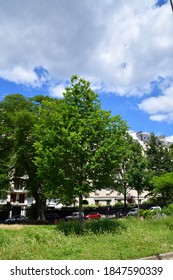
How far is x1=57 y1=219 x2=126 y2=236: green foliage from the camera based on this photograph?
1380 centimetres

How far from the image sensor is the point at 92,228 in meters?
14.5

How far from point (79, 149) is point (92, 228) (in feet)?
13.8

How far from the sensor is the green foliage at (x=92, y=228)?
1380 centimetres

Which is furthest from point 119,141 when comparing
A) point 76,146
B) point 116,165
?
point 76,146

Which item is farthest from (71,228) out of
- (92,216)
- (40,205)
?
(92,216)

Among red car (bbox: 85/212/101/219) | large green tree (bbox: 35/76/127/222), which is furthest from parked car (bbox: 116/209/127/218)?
large green tree (bbox: 35/76/127/222)

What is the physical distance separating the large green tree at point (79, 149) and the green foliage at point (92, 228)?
170 cm

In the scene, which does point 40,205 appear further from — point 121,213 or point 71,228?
point 71,228

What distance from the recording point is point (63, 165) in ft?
51.5

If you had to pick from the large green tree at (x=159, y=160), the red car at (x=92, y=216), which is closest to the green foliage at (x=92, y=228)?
the red car at (x=92, y=216)

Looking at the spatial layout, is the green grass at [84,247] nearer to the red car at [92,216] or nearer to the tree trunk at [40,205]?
the tree trunk at [40,205]

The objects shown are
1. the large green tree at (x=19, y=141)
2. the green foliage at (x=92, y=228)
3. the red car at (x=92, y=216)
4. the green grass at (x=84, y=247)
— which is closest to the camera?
the green grass at (x=84, y=247)

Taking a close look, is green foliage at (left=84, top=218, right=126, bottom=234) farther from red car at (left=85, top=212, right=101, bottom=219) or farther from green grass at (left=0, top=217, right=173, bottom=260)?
red car at (left=85, top=212, right=101, bottom=219)

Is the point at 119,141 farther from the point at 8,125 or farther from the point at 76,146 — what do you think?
the point at 8,125
